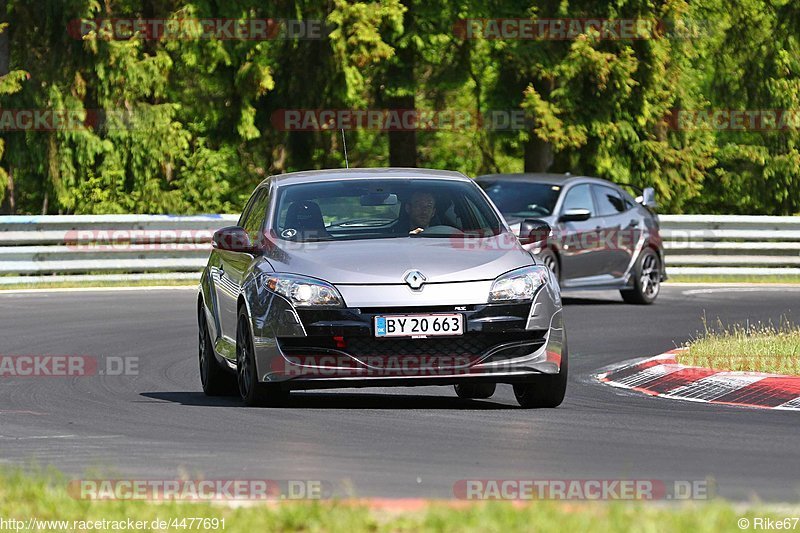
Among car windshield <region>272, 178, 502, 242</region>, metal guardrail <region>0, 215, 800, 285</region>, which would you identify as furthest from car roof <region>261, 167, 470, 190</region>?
metal guardrail <region>0, 215, 800, 285</region>

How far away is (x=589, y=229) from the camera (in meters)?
22.0

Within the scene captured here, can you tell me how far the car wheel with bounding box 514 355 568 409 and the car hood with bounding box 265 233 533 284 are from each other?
2.33 ft

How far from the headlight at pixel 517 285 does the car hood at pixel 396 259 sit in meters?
0.05

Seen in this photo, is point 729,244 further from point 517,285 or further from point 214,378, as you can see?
point 517,285

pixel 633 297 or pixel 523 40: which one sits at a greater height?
pixel 523 40

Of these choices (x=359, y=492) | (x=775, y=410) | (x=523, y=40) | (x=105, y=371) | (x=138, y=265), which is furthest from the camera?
(x=523, y=40)

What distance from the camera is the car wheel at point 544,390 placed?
35.5 feet

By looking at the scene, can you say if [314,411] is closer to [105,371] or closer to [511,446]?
[511,446]

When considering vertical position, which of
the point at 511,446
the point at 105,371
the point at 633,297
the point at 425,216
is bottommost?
the point at 633,297

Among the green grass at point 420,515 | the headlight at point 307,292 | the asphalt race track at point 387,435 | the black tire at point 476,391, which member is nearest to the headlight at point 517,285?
the asphalt race track at point 387,435

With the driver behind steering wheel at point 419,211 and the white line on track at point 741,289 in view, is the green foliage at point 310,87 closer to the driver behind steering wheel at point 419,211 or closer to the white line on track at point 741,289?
the white line on track at point 741,289

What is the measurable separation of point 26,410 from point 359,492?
432 centimetres

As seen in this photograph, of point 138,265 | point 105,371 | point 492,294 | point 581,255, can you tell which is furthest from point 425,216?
point 138,265

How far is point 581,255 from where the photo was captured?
2181cm
